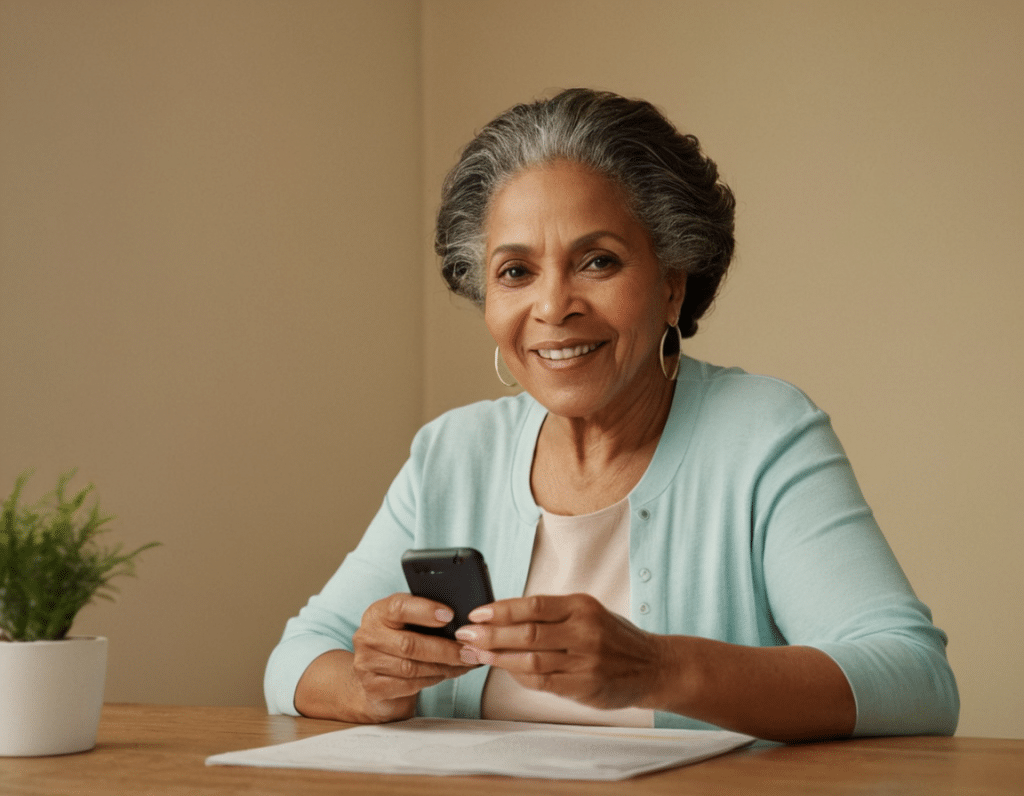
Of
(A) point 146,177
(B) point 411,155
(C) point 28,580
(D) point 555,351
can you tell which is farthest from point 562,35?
(C) point 28,580

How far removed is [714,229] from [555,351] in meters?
0.31

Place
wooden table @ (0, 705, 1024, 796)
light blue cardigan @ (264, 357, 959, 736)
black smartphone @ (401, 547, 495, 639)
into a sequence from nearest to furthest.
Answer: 1. wooden table @ (0, 705, 1024, 796)
2. black smartphone @ (401, 547, 495, 639)
3. light blue cardigan @ (264, 357, 959, 736)

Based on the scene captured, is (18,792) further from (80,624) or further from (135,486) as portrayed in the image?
(135,486)

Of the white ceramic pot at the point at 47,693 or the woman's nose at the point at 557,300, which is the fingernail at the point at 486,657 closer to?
the white ceramic pot at the point at 47,693

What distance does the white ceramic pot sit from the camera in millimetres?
1001

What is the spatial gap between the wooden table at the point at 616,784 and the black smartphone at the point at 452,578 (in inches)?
8.7

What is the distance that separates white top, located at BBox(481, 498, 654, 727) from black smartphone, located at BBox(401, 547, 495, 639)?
0.35 meters

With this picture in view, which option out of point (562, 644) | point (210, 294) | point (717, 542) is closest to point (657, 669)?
point (562, 644)

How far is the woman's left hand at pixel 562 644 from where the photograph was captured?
101 cm

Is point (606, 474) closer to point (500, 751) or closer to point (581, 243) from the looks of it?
point (581, 243)

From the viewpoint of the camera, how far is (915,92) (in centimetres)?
296

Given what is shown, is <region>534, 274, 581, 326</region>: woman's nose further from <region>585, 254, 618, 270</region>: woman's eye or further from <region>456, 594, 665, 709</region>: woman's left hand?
<region>456, 594, 665, 709</region>: woman's left hand

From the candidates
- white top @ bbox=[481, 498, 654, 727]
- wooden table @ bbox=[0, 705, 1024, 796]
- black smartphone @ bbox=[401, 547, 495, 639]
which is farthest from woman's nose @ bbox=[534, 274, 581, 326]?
wooden table @ bbox=[0, 705, 1024, 796]

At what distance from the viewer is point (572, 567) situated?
1554 mm
